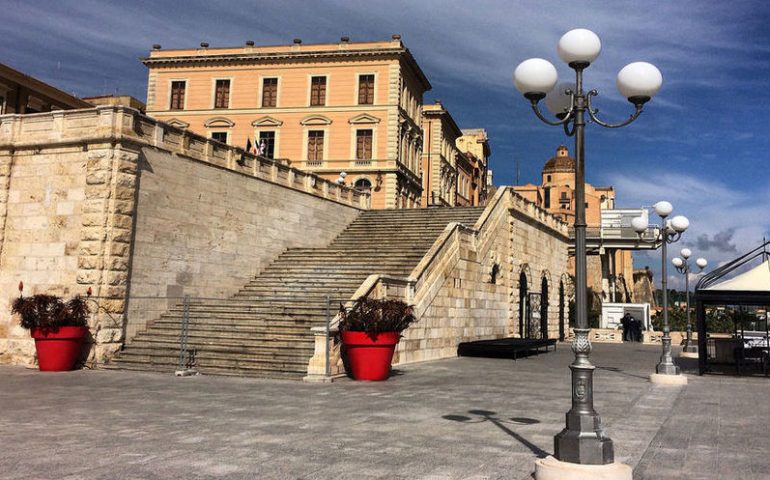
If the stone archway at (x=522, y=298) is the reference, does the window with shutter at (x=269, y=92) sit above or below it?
above

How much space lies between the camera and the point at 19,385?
36.8 feet

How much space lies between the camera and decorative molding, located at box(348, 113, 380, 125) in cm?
4081

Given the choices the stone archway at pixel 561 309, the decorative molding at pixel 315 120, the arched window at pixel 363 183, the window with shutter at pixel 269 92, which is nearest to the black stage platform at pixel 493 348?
the stone archway at pixel 561 309

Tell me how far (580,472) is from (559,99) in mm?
3950

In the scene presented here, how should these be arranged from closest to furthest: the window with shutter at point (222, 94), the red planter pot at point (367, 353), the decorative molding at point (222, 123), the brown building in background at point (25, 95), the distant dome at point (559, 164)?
the red planter pot at point (367, 353) → the brown building in background at point (25, 95) → the decorative molding at point (222, 123) → the window with shutter at point (222, 94) → the distant dome at point (559, 164)

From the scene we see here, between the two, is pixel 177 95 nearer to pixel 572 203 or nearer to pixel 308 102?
pixel 308 102

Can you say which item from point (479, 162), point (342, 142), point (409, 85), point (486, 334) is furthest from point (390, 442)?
point (479, 162)

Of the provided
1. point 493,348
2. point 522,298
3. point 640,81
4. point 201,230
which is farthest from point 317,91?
point 640,81

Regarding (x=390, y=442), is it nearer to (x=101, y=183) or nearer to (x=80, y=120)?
(x=101, y=183)

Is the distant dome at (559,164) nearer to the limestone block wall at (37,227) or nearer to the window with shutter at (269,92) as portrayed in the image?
the window with shutter at (269,92)

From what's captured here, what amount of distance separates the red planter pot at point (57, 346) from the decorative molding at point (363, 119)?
1152 inches

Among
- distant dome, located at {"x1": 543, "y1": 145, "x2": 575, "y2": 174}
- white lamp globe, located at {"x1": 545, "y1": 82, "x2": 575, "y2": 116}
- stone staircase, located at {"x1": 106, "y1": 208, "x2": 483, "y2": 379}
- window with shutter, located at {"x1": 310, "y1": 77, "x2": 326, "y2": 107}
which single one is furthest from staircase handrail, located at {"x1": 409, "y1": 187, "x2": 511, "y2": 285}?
distant dome, located at {"x1": 543, "y1": 145, "x2": 575, "y2": 174}

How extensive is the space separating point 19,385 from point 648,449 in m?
10.4

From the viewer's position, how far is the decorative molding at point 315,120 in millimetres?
41438
